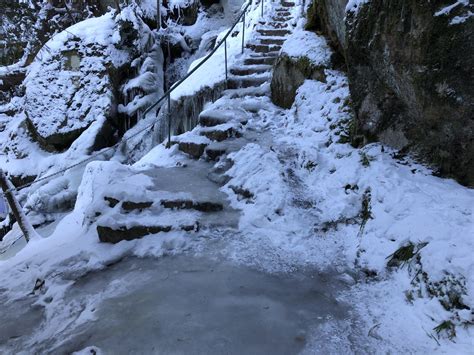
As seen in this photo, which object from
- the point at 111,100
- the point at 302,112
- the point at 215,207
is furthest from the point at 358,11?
the point at 111,100

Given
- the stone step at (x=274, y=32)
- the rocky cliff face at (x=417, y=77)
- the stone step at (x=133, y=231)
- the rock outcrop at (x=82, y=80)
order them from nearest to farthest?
the rocky cliff face at (x=417, y=77) → the stone step at (x=133, y=231) → the stone step at (x=274, y=32) → the rock outcrop at (x=82, y=80)

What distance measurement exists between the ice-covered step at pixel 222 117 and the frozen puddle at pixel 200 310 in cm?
318

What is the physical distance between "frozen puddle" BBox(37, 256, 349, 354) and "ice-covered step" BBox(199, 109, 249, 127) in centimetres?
318

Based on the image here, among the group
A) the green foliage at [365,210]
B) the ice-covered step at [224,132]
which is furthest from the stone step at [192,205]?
the ice-covered step at [224,132]

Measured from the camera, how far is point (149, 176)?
4566 mm

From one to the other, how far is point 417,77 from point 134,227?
9.73ft

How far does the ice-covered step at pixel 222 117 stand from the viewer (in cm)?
577

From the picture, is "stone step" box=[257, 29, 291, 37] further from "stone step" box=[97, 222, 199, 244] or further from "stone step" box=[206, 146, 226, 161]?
"stone step" box=[97, 222, 199, 244]

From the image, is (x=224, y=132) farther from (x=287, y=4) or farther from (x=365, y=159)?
(x=287, y=4)

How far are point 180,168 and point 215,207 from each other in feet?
4.69

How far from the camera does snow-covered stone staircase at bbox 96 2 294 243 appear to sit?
3.55 m

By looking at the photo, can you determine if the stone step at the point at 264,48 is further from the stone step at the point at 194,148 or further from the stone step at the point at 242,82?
the stone step at the point at 194,148

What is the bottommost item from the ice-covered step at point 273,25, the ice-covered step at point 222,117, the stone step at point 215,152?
the stone step at point 215,152

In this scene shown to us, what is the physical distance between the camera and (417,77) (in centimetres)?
299
